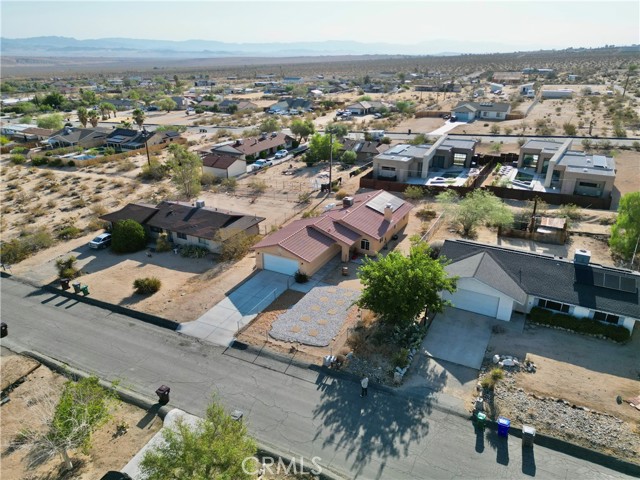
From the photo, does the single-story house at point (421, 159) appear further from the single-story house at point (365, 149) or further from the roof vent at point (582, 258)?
the roof vent at point (582, 258)

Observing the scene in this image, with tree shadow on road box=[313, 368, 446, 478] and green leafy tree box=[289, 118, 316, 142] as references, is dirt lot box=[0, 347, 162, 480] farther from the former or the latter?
green leafy tree box=[289, 118, 316, 142]

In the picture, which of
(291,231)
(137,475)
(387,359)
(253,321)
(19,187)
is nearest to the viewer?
(137,475)

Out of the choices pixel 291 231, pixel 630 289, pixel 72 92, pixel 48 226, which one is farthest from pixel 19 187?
pixel 72 92

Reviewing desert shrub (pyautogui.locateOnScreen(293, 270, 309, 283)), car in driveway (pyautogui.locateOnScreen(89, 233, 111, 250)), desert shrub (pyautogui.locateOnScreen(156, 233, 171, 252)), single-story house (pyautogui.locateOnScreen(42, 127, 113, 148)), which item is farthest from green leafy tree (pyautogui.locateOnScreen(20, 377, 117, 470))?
single-story house (pyautogui.locateOnScreen(42, 127, 113, 148))

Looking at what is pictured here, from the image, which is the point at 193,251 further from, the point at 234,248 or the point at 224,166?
the point at 224,166

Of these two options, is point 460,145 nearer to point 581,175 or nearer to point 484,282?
point 581,175

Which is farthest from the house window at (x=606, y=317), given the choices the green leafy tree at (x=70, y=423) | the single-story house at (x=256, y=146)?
the single-story house at (x=256, y=146)

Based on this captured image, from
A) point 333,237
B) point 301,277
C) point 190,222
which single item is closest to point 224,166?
point 190,222
